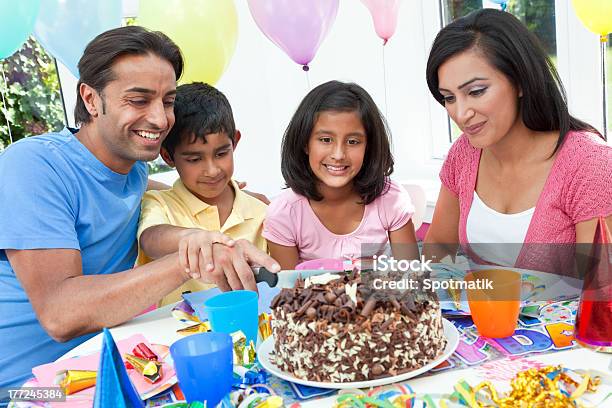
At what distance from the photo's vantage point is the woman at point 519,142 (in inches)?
57.5

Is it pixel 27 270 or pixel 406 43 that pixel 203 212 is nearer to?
pixel 27 270

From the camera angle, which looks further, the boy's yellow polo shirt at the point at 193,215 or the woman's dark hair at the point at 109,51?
the boy's yellow polo shirt at the point at 193,215

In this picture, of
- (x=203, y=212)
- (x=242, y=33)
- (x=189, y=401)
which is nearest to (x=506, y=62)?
(x=203, y=212)

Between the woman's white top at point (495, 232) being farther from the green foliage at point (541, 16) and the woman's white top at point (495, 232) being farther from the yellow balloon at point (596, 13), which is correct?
the green foliage at point (541, 16)

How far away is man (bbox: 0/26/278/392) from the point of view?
1.31 metres

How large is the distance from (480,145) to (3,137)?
265 centimetres

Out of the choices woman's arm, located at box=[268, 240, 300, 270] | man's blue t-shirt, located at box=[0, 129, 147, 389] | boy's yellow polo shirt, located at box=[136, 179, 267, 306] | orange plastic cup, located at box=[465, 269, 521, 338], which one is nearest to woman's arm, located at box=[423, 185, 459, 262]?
woman's arm, located at box=[268, 240, 300, 270]

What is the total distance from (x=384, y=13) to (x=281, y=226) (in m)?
1.38

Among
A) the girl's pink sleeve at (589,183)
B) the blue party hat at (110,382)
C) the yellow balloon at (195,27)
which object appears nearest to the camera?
the blue party hat at (110,382)

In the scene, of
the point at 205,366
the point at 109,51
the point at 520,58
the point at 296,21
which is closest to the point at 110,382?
the point at 205,366

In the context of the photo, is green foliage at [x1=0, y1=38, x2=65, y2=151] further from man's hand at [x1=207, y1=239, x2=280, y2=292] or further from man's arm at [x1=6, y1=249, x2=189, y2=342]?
man's hand at [x1=207, y1=239, x2=280, y2=292]

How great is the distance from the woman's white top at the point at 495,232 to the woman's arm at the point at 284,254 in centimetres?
54

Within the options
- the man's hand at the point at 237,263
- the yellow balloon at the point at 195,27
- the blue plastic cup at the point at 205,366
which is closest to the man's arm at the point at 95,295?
the man's hand at the point at 237,263

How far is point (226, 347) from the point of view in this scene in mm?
867
